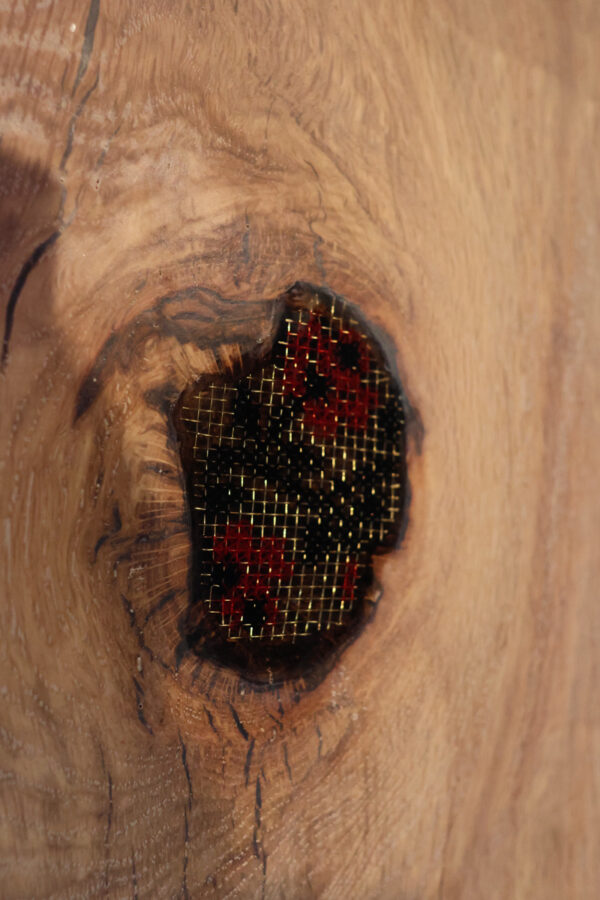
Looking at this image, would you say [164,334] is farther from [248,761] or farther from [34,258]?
[248,761]

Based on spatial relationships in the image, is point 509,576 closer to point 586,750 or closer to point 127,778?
point 586,750

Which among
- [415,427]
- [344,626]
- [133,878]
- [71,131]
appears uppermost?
[71,131]

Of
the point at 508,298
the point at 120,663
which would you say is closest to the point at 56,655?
the point at 120,663

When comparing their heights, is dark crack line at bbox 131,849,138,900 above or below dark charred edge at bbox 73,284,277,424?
below

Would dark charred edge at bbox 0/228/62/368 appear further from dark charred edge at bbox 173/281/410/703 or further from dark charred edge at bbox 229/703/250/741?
dark charred edge at bbox 229/703/250/741

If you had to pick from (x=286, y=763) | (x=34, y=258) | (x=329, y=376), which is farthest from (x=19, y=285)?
(x=286, y=763)

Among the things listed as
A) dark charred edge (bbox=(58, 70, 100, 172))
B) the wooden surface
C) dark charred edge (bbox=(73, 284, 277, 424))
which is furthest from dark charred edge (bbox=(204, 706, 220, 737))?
dark charred edge (bbox=(58, 70, 100, 172))

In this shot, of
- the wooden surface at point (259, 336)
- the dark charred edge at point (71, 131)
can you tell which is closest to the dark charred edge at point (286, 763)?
the wooden surface at point (259, 336)
